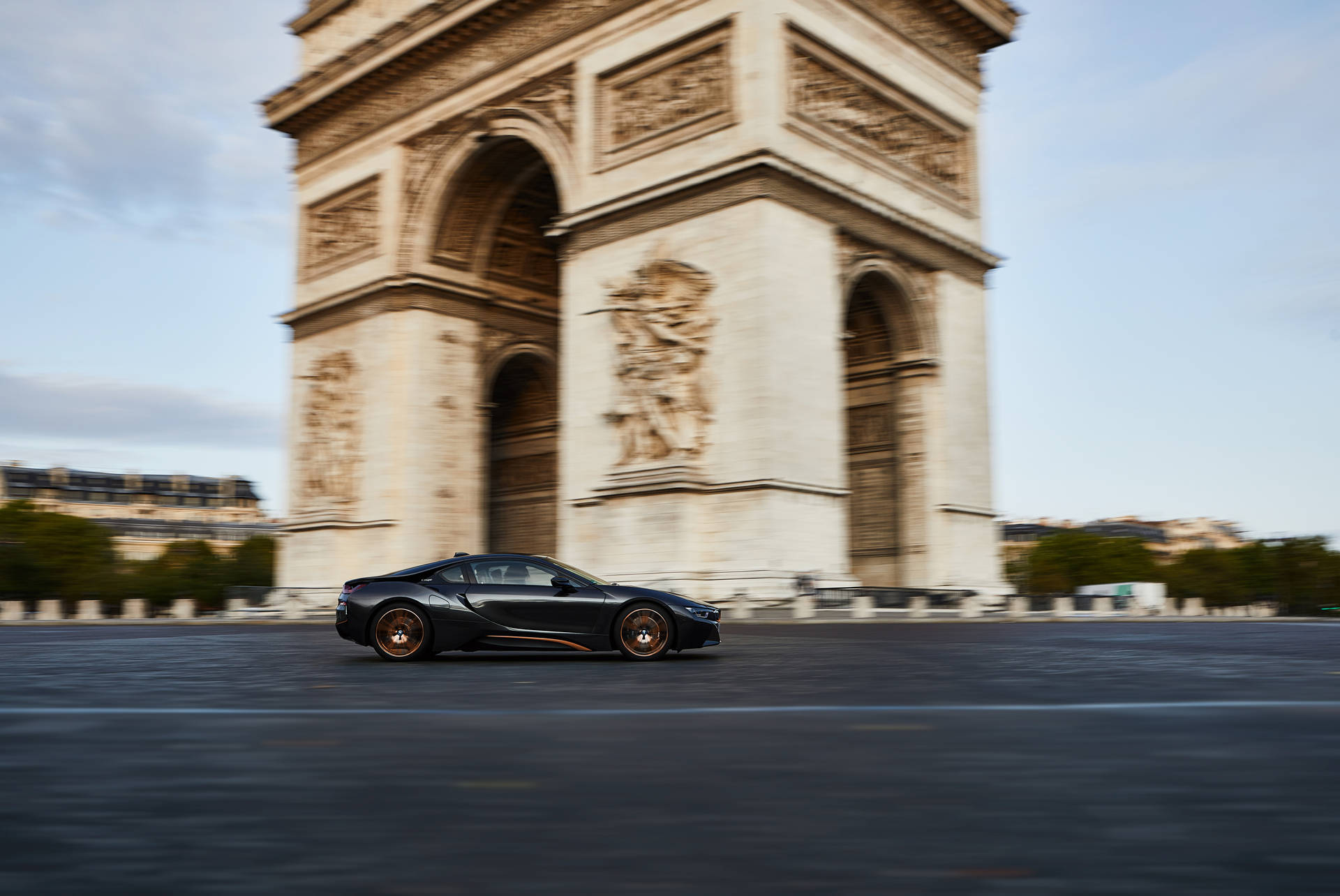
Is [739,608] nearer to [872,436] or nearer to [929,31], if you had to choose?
[872,436]

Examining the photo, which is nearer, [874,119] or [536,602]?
[536,602]

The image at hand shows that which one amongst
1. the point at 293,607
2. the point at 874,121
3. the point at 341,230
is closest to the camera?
the point at 874,121

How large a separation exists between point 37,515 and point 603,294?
59.5m

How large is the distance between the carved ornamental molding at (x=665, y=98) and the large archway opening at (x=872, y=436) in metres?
4.62

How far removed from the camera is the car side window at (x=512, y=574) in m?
9.07

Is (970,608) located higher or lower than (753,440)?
lower

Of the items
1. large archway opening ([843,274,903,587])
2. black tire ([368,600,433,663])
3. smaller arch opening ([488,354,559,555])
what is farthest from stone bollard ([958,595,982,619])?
black tire ([368,600,433,663])

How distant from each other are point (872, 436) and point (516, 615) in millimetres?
15221

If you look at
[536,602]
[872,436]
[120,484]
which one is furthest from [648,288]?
[120,484]

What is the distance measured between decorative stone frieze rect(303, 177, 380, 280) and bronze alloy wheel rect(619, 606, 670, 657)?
18.7 meters

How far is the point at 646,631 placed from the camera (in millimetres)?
9031

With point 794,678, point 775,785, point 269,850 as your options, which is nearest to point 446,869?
point 269,850

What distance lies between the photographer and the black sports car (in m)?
8.98

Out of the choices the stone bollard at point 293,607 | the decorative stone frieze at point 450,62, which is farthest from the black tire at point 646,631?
the stone bollard at point 293,607
